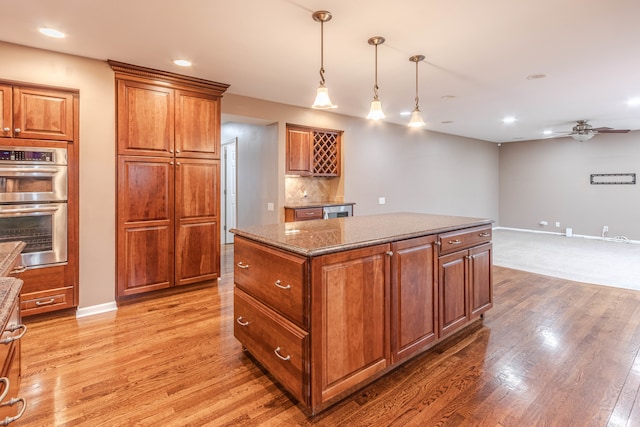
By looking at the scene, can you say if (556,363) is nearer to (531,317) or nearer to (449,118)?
(531,317)

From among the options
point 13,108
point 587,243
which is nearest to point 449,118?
point 587,243

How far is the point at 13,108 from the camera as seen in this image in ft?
8.90

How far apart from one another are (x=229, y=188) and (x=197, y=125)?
2922mm

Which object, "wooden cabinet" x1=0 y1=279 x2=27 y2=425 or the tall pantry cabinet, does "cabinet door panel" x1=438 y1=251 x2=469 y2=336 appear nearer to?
"wooden cabinet" x1=0 y1=279 x2=27 y2=425

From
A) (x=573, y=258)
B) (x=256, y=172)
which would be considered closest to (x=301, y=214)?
(x=256, y=172)

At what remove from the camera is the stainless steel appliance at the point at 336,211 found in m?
4.95

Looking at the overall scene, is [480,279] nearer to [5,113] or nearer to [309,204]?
[309,204]

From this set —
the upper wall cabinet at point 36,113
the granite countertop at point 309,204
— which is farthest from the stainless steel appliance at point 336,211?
the upper wall cabinet at point 36,113

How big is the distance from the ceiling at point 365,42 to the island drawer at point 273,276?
5.45 ft

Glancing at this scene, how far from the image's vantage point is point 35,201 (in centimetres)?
281

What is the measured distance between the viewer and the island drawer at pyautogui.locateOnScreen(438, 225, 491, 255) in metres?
2.38

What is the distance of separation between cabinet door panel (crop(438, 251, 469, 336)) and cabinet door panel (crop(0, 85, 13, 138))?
3.58 m

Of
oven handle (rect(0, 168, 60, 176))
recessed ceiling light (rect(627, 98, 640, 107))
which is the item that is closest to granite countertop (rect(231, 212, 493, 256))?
oven handle (rect(0, 168, 60, 176))

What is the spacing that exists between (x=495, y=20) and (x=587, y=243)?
264 inches
